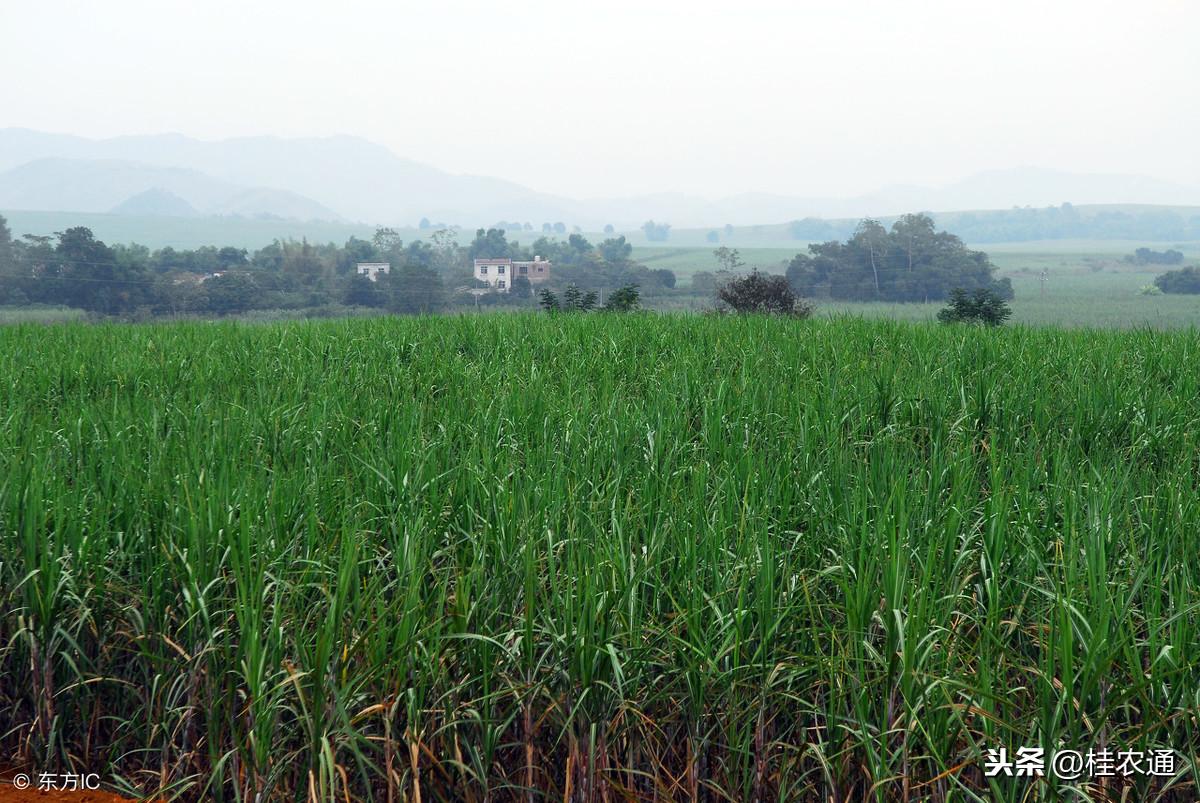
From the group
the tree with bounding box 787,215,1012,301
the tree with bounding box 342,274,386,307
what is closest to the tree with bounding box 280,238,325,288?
the tree with bounding box 342,274,386,307

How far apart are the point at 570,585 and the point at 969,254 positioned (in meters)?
74.0

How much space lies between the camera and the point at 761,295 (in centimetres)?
2652

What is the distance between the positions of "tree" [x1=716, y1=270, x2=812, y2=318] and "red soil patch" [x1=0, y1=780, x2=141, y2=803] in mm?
23931

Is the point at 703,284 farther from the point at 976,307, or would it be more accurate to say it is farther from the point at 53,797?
the point at 53,797

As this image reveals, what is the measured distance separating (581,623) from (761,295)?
24.6 meters

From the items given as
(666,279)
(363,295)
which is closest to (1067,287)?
(666,279)

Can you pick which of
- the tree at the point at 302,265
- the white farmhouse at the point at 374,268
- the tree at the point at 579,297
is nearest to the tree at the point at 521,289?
the white farmhouse at the point at 374,268

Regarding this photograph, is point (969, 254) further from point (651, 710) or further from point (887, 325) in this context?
point (651, 710)

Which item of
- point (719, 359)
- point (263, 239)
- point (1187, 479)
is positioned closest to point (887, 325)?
point (719, 359)

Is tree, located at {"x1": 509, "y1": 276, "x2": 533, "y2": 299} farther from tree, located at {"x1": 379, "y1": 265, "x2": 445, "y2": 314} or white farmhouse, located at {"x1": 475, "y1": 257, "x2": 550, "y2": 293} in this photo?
white farmhouse, located at {"x1": 475, "y1": 257, "x2": 550, "y2": 293}

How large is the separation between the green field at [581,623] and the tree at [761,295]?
859 inches

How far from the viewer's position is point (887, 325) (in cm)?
1138

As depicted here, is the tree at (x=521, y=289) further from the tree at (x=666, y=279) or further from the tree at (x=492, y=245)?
the tree at (x=492, y=245)

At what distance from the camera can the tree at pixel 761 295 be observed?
26.2 meters
